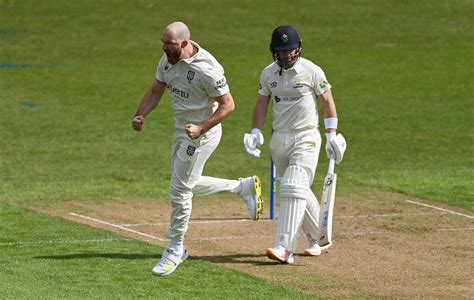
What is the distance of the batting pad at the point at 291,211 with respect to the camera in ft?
45.2

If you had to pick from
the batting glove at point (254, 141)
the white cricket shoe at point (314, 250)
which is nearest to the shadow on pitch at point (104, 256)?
the batting glove at point (254, 141)

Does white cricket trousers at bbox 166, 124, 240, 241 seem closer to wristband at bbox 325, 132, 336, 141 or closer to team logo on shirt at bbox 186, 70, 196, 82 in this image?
team logo on shirt at bbox 186, 70, 196, 82

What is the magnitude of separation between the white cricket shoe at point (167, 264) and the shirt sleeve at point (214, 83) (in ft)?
5.82

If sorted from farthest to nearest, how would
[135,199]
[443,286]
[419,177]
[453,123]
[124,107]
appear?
[124,107] < [453,123] < [419,177] < [135,199] < [443,286]

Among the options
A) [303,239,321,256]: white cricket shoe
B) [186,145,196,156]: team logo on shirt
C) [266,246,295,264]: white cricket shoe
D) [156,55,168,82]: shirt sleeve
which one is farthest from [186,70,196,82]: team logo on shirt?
[303,239,321,256]: white cricket shoe

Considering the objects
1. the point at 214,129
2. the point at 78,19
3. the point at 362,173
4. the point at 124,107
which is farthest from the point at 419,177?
the point at 78,19

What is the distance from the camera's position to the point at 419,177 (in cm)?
2014

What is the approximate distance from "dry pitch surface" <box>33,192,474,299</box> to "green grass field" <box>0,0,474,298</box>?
561mm

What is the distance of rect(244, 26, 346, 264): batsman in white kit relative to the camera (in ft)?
45.2

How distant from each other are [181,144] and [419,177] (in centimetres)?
788

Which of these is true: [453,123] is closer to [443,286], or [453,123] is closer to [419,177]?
[419,177]

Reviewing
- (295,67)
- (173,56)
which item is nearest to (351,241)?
(295,67)

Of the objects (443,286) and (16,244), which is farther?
(16,244)

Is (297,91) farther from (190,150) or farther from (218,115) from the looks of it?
(190,150)
